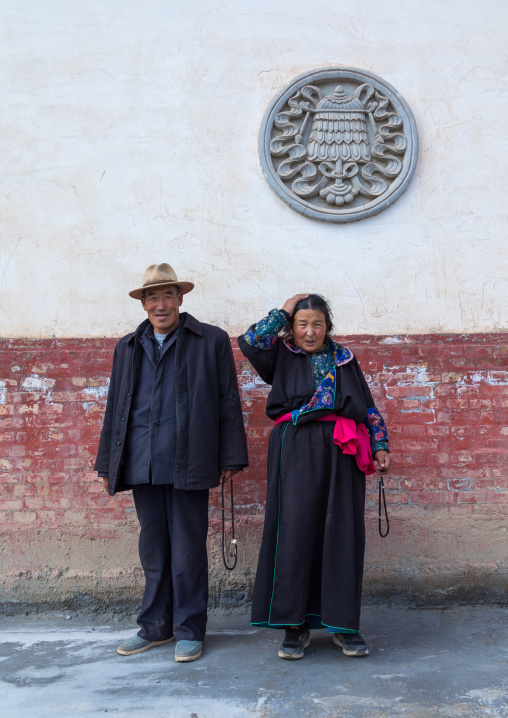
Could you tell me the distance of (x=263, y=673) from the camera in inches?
132

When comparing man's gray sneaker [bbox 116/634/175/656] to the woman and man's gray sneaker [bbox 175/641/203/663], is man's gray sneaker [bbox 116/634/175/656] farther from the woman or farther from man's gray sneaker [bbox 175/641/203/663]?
the woman

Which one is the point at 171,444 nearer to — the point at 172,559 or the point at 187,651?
the point at 172,559

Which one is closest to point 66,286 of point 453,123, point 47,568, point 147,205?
point 147,205

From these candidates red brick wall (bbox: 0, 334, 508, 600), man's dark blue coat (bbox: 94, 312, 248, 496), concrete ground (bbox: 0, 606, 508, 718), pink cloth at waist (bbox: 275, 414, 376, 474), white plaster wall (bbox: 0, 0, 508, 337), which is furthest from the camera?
white plaster wall (bbox: 0, 0, 508, 337)

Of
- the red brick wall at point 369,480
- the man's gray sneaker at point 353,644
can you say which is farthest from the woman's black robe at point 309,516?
the red brick wall at point 369,480

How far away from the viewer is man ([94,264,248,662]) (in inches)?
145

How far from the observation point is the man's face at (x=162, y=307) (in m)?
3.84

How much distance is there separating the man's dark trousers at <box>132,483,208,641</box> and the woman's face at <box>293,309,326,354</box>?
0.99 meters

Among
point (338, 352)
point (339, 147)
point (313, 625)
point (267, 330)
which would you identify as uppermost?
point (339, 147)

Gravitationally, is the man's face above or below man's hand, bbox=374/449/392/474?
above

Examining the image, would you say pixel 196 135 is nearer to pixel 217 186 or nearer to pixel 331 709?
pixel 217 186

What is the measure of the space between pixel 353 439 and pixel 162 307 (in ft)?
4.19

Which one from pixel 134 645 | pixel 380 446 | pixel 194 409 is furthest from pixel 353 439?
pixel 134 645

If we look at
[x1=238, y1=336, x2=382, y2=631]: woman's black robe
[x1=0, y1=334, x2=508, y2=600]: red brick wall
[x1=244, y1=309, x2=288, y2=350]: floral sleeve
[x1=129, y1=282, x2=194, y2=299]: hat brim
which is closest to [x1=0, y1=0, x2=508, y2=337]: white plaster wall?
[x1=0, y1=334, x2=508, y2=600]: red brick wall
